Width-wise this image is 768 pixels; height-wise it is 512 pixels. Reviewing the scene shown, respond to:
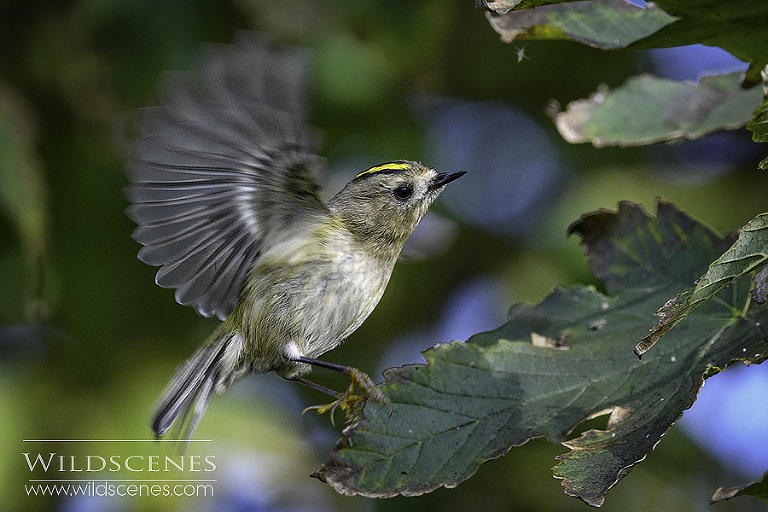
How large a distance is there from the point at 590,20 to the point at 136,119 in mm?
995

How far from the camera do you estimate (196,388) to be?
2.32 m

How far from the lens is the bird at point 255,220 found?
5.69 ft

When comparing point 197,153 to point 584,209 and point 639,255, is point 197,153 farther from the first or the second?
point 584,209

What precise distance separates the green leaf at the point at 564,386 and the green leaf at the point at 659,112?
0.20m

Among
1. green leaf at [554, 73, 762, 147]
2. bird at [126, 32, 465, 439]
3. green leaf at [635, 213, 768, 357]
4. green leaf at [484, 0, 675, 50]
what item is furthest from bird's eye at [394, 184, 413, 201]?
green leaf at [635, 213, 768, 357]

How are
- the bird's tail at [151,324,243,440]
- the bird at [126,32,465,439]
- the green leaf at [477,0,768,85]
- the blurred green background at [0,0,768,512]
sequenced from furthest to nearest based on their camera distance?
the blurred green background at [0,0,768,512], the bird's tail at [151,324,243,440], the bird at [126,32,465,439], the green leaf at [477,0,768,85]

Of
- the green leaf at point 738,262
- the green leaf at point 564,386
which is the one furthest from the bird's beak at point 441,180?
the green leaf at point 738,262

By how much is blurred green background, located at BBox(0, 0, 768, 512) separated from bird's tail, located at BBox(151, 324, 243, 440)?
0.77 metres

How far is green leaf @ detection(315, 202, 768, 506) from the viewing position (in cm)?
131

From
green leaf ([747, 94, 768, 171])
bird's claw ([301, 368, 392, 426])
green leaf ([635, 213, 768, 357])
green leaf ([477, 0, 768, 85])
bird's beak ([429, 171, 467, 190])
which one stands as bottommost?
green leaf ([635, 213, 768, 357])

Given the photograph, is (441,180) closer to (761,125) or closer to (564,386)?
(564,386)

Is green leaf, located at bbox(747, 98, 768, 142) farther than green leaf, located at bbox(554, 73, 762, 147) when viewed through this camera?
No

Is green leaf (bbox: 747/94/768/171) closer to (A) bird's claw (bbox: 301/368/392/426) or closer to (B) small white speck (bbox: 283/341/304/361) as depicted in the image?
(A) bird's claw (bbox: 301/368/392/426)

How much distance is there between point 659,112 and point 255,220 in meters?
1.03
